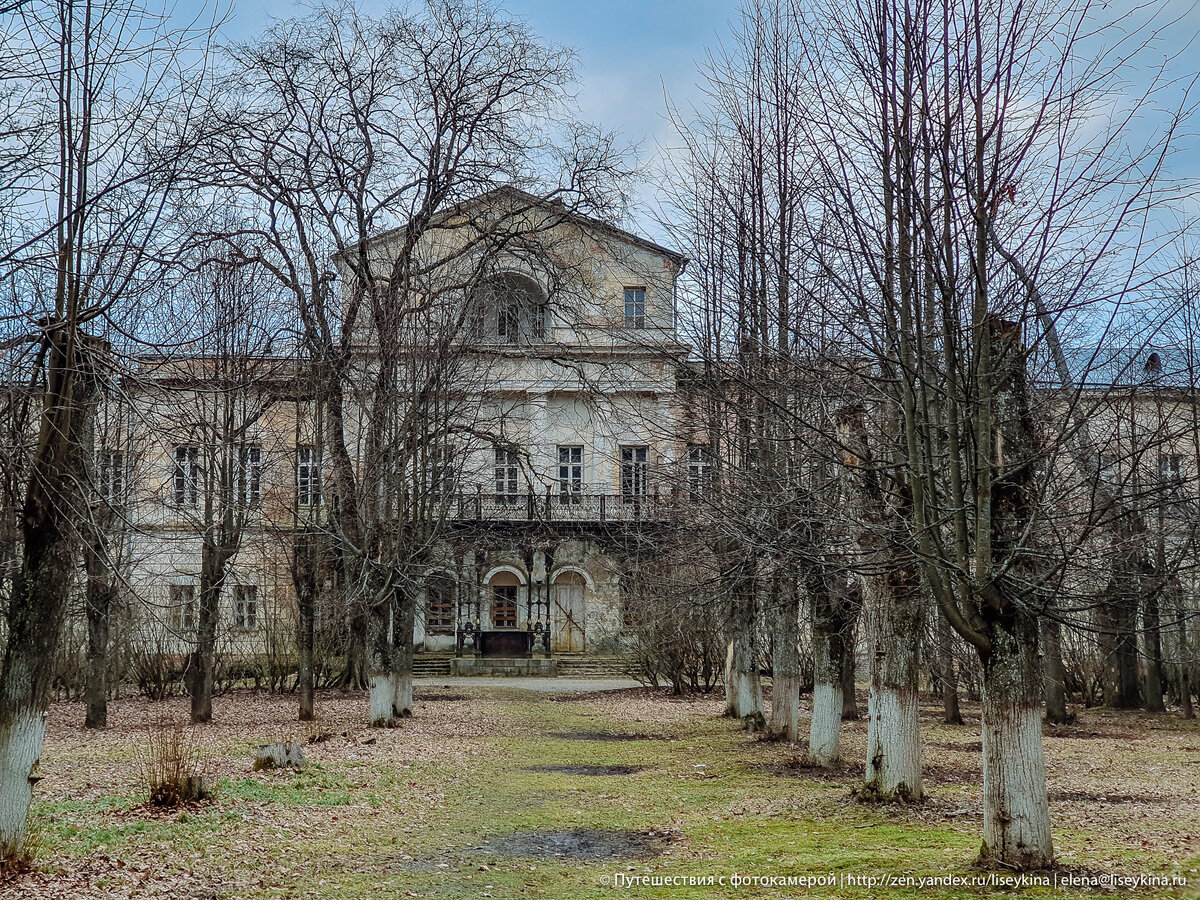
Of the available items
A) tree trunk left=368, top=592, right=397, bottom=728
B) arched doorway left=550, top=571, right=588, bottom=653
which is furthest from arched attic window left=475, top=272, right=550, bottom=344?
arched doorway left=550, top=571, right=588, bottom=653

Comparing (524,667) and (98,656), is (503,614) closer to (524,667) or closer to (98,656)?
(524,667)

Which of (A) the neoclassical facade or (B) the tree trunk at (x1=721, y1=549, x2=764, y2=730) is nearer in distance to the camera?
(A) the neoclassical facade

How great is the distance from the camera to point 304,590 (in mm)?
20688

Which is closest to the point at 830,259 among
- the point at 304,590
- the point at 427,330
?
the point at 427,330

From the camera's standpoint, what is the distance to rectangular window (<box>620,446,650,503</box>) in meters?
17.6

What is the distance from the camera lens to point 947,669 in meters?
20.5

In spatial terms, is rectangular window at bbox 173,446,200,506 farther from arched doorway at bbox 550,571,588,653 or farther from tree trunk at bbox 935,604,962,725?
arched doorway at bbox 550,571,588,653

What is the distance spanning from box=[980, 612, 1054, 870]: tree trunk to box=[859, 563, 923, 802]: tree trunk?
11.5ft

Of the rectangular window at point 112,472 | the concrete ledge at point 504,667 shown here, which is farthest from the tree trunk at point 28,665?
the concrete ledge at point 504,667

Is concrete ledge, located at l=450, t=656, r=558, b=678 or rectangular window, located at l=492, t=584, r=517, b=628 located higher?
rectangular window, located at l=492, t=584, r=517, b=628

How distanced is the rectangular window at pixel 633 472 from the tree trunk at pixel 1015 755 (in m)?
9.12

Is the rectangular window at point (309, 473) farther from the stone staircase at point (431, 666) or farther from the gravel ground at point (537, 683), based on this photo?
the stone staircase at point (431, 666)

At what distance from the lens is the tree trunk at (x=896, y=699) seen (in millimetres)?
10461

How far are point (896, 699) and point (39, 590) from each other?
8.03 metres
